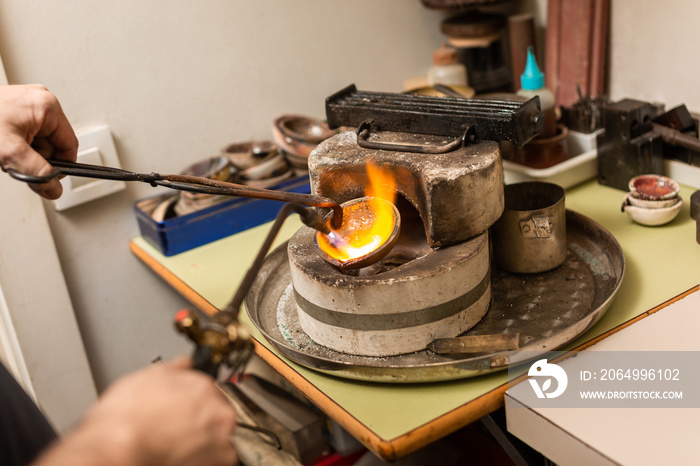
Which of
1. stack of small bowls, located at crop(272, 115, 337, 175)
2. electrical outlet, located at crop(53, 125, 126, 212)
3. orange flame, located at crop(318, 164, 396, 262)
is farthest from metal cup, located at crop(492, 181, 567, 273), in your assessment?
electrical outlet, located at crop(53, 125, 126, 212)

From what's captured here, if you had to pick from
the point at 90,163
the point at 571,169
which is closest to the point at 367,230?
the point at 571,169

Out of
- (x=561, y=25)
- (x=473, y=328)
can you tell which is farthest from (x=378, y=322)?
(x=561, y=25)

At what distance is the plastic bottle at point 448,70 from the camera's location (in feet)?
6.15

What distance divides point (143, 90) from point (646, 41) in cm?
125

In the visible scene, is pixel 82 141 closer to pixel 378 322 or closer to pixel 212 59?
pixel 212 59

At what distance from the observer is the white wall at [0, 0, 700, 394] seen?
5.11 feet

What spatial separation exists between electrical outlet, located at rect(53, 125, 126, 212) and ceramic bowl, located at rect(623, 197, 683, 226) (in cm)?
117

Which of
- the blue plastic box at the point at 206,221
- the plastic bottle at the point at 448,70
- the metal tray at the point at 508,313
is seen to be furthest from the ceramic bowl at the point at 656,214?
the blue plastic box at the point at 206,221

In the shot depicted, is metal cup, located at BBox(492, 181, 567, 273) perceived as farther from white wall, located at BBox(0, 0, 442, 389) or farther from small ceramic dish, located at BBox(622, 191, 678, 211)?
white wall, located at BBox(0, 0, 442, 389)

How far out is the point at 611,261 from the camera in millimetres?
1289

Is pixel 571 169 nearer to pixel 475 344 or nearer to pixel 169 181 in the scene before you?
pixel 475 344

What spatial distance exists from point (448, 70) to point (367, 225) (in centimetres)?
89

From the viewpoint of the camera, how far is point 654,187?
4.84 ft

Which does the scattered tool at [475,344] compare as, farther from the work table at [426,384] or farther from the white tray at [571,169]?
the white tray at [571,169]
